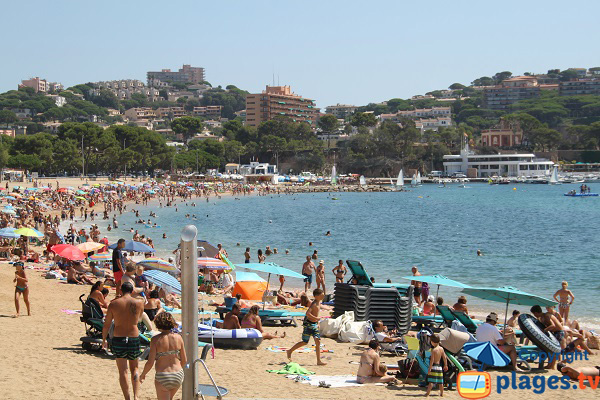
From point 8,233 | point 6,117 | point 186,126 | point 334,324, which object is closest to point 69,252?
point 8,233

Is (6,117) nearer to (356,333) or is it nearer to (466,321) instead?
(356,333)

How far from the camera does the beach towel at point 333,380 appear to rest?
29.6 feet

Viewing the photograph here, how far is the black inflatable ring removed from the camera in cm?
1009

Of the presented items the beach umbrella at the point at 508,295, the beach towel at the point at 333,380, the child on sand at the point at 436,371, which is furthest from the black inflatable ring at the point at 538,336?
the beach towel at the point at 333,380

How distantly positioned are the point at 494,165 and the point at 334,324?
133047mm

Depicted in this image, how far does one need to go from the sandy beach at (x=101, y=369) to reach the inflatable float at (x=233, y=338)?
17 centimetres

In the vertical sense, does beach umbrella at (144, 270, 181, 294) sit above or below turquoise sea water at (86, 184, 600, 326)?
above

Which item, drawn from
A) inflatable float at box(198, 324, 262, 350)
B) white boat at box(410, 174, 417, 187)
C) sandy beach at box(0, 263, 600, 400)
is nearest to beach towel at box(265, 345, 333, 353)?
sandy beach at box(0, 263, 600, 400)

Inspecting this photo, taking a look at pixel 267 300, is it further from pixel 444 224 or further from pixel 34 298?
pixel 444 224

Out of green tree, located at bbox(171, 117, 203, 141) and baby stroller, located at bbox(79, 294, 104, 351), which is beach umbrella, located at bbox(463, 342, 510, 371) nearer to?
baby stroller, located at bbox(79, 294, 104, 351)

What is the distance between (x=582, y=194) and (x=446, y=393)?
9507cm

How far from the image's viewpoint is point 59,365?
8.82m

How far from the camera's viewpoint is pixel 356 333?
12.0m

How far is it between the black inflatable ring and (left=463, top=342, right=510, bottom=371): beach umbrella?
1.73 ft
